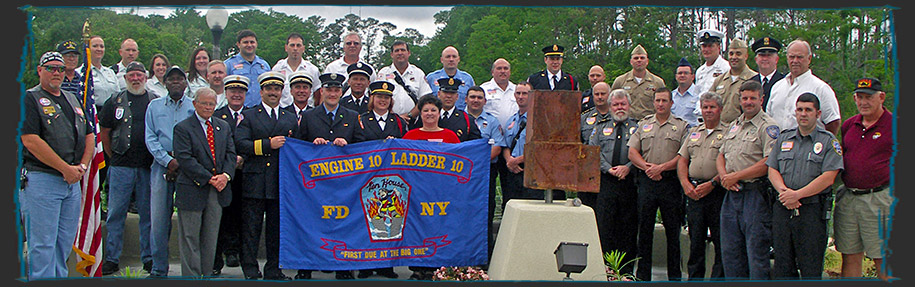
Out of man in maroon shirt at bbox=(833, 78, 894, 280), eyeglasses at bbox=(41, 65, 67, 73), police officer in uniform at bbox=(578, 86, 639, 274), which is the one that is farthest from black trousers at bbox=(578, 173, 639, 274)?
eyeglasses at bbox=(41, 65, 67, 73)

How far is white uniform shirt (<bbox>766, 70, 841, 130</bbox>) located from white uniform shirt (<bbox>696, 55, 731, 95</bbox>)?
1.35 meters

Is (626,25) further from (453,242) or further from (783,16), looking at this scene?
(453,242)

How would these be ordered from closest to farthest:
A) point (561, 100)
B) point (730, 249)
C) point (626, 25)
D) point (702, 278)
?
point (561, 100) → point (730, 249) → point (702, 278) → point (626, 25)

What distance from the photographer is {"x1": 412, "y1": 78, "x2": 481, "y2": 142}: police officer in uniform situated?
27.4ft

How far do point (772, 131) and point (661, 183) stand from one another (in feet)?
4.18

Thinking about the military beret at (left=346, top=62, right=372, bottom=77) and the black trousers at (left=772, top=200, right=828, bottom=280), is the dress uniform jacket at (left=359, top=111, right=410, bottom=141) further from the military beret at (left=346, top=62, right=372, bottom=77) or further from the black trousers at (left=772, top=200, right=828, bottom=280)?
the black trousers at (left=772, top=200, right=828, bottom=280)

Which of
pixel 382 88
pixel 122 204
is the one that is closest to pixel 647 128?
pixel 382 88

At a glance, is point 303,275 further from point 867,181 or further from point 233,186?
point 867,181

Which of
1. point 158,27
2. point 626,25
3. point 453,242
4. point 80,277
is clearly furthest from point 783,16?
point 158,27

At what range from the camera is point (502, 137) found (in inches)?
340

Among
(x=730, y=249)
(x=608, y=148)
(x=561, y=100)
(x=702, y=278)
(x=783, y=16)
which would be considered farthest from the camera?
(x=783, y=16)

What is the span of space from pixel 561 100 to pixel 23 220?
186 inches

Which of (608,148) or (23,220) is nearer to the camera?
(23,220)

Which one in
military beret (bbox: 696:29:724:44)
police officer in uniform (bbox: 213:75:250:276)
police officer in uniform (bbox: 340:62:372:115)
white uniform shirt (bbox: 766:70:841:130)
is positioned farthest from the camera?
military beret (bbox: 696:29:724:44)
